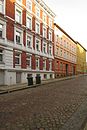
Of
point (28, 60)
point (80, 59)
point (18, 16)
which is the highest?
point (18, 16)

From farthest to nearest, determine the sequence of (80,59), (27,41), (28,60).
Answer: (80,59) → (28,60) → (27,41)

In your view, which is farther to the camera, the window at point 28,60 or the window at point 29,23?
the window at point 29,23

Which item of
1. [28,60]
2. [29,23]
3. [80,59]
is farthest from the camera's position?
[80,59]

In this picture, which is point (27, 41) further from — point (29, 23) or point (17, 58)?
point (17, 58)

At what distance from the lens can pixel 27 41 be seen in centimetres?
2970

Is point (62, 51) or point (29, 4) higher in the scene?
point (29, 4)

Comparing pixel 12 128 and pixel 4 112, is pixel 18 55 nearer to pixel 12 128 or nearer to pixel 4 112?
pixel 4 112

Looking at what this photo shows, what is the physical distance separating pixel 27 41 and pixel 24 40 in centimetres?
132

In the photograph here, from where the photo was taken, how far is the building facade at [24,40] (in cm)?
2367

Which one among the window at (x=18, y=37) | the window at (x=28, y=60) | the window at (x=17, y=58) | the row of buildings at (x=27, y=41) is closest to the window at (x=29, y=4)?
the row of buildings at (x=27, y=41)

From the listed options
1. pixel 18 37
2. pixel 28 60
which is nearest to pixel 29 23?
pixel 18 37

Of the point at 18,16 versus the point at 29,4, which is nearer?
the point at 18,16

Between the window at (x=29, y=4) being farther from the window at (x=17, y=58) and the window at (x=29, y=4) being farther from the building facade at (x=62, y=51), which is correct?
the building facade at (x=62, y=51)

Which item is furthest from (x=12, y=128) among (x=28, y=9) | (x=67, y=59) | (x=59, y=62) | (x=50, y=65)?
(x=67, y=59)
